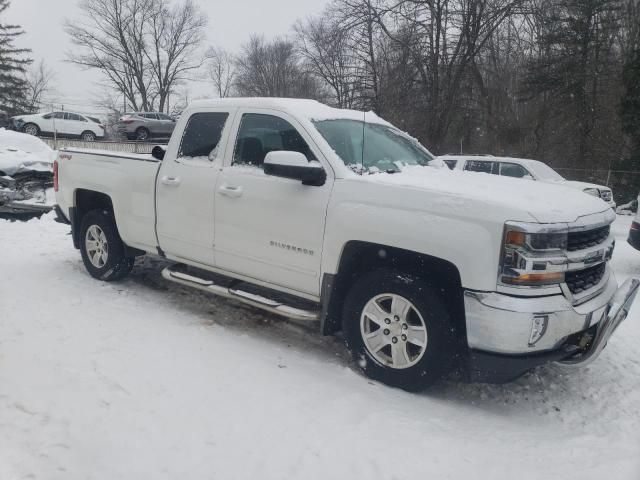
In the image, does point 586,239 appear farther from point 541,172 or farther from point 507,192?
point 541,172

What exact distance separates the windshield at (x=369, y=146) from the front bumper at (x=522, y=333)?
140cm

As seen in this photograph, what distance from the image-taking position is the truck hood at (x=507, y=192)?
3.06 m

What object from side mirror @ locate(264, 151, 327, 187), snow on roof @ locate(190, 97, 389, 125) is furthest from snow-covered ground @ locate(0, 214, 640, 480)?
snow on roof @ locate(190, 97, 389, 125)

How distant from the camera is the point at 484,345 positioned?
3.10 metres

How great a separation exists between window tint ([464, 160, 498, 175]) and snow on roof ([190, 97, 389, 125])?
8.27 metres

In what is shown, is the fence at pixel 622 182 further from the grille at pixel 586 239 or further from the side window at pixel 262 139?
the side window at pixel 262 139

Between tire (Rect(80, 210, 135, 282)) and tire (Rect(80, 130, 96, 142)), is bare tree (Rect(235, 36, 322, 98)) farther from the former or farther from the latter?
tire (Rect(80, 210, 135, 282))

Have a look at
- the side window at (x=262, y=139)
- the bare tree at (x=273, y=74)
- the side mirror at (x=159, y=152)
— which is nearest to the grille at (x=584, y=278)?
the side window at (x=262, y=139)

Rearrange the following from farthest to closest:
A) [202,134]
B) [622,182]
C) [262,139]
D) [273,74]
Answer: [273,74], [622,182], [202,134], [262,139]

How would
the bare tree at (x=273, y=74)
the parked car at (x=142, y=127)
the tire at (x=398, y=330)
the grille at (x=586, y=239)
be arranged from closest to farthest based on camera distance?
the grille at (x=586, y=239)
the tire at (x=398, y=330)
the parked car at (x=142, y=127)
the bare tree at (x=273, y=74)

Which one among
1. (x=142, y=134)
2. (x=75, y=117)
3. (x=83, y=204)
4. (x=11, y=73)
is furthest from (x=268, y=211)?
(x=11, y=73)

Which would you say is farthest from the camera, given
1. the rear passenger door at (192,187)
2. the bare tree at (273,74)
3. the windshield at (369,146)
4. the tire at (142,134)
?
the bare tree at (273,74)

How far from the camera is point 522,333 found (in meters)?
2.99

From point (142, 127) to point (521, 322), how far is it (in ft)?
83.0
